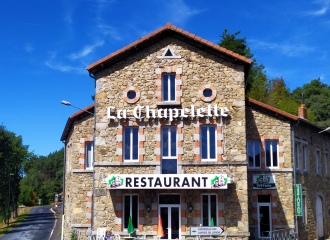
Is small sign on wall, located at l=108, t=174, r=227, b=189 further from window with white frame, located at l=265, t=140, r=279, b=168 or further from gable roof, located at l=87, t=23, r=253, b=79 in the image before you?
gable roof, located at l=87, t=23, r=253, b=79

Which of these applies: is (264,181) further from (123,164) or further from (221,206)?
(123,164)

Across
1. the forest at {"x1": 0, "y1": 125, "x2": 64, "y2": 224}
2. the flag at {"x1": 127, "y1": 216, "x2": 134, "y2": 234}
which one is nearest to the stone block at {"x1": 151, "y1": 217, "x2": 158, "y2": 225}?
the flag at {"x1": 127, "y1": 216, "x2": 134, "y2": 234}

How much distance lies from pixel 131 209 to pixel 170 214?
1.69 meters

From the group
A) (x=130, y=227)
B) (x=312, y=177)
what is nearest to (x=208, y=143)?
(x=130, y=227)

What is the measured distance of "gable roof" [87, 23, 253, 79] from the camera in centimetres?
1752

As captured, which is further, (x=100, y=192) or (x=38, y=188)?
(x=38, y=188)

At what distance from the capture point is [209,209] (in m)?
16.9

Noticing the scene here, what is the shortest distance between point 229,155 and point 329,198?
10.8 m

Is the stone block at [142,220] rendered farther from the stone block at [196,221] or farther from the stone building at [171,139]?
the stone block at [196,221]

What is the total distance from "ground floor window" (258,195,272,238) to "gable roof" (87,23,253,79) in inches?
256

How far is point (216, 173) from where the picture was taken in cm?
1683

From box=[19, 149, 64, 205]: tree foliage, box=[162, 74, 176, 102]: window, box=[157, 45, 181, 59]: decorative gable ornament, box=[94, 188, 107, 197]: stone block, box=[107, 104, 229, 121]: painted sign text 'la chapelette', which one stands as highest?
box=[157, 45, 181, 59]: decorative gable ornament

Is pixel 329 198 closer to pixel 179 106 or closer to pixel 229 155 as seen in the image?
pixel 229 155

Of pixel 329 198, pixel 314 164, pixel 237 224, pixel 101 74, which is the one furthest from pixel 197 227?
pixel 329 198
